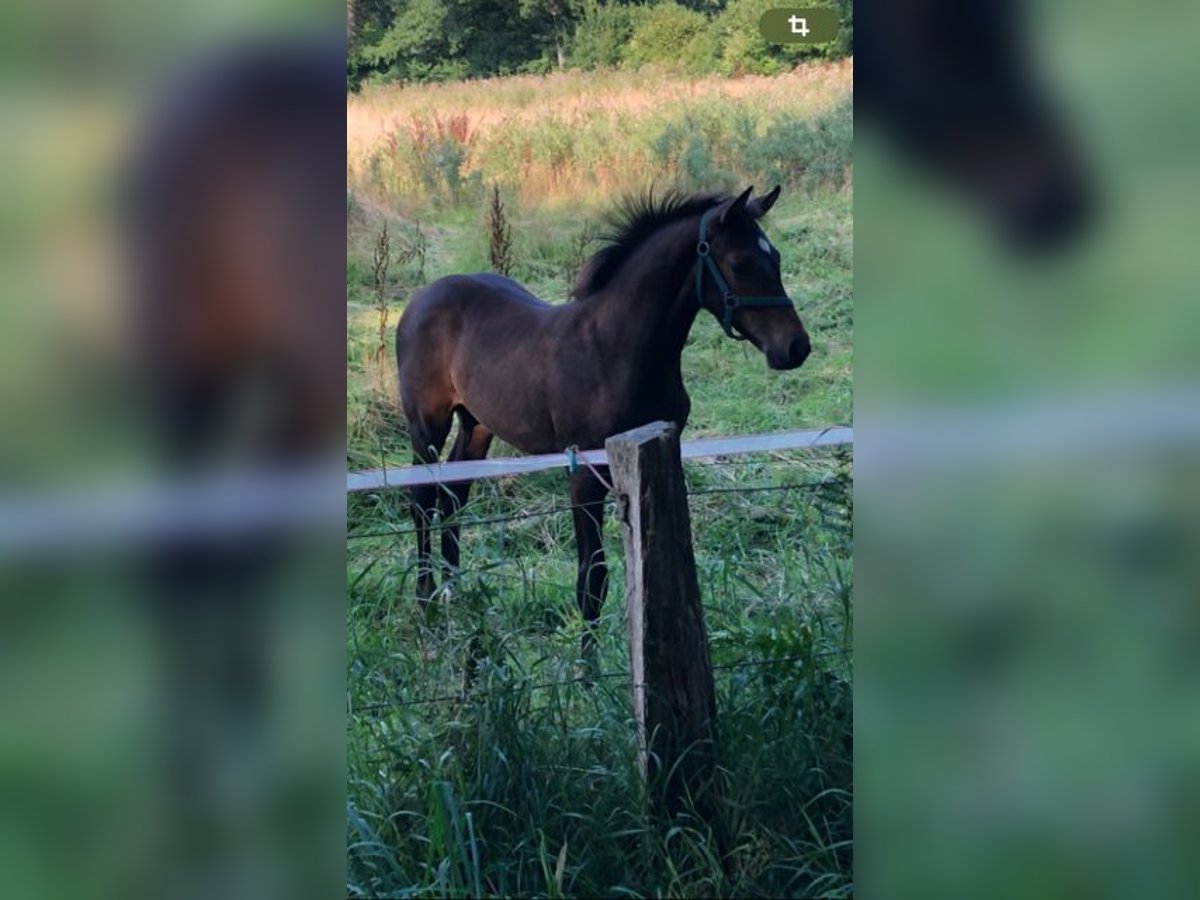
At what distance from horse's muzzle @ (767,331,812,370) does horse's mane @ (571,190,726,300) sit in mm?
222

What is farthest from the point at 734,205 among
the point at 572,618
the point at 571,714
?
the point at 571,714

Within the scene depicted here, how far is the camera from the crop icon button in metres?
1.58

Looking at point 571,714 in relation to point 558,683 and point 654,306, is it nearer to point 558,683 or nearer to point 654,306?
point 558,683

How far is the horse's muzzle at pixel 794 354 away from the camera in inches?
65.7

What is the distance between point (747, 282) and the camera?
1712 mm

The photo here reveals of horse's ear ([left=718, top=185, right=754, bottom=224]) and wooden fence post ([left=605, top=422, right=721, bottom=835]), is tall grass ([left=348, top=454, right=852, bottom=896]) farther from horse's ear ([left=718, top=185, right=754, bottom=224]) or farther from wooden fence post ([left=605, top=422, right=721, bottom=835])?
horse's ear ([left=718, top=185, right=754, bottom=224])

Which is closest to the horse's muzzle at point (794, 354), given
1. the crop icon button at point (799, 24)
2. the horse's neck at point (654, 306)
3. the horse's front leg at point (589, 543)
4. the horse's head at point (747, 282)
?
the horse's head at point (747, 282)

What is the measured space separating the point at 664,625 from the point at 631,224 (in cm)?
55

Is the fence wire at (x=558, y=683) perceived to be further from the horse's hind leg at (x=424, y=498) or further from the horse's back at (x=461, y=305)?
the horse's back at (x=461, y=305)

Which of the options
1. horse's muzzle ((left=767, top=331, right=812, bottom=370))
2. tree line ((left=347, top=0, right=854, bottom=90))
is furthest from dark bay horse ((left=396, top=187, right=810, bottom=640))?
tree line ((left=347, top=0, right=854, bottom=90))

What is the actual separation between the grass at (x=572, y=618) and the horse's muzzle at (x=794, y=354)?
14 mm
